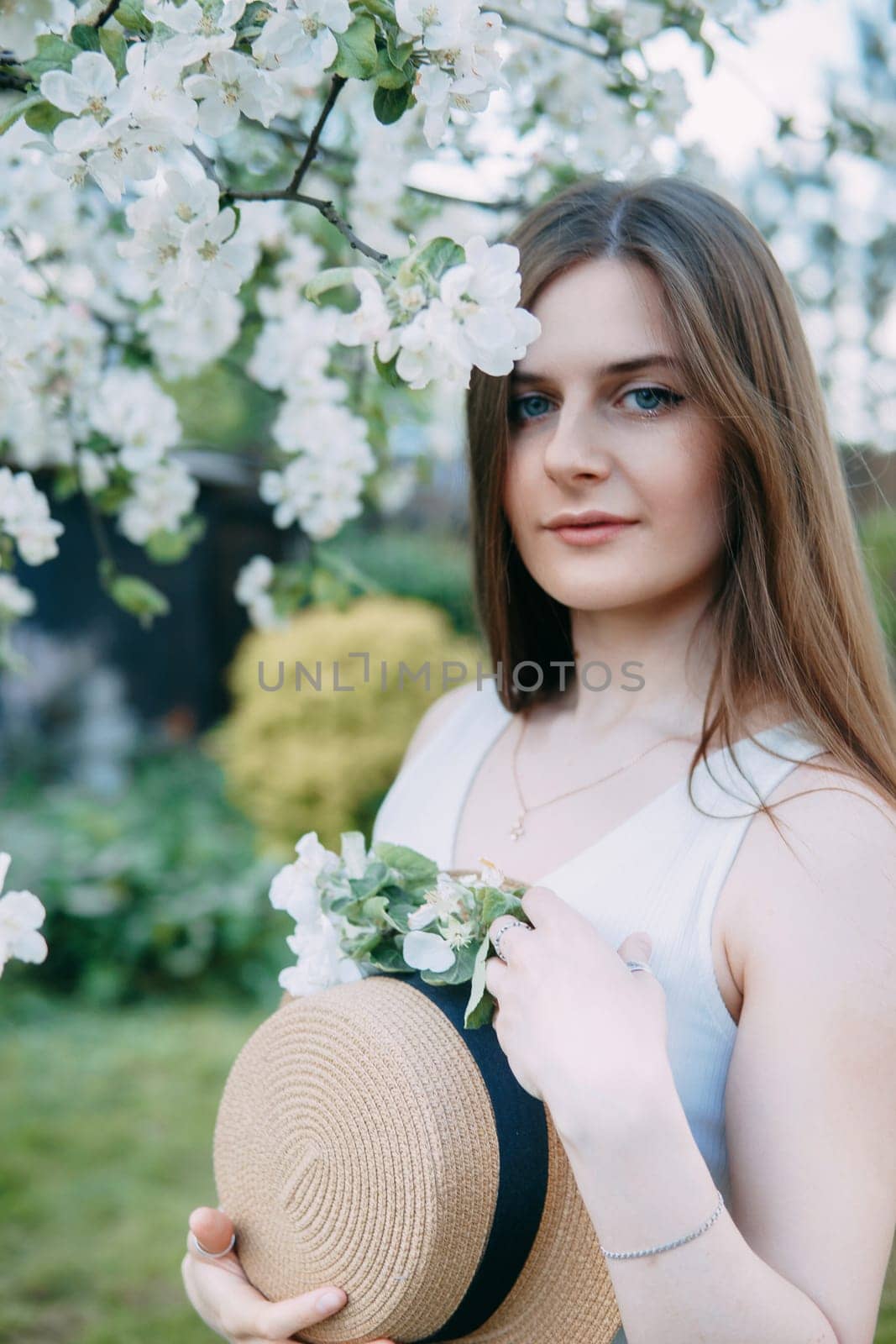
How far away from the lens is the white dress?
1351 mm

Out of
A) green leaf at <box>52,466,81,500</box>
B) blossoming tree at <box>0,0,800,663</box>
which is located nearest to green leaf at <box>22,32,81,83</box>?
→ blossoming tree at <box>0,0,800,663</box>

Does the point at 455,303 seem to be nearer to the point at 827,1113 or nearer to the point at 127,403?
the point at 827,1113

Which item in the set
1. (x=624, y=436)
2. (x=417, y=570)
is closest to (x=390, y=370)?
(x=624, y=436)

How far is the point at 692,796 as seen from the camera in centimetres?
148

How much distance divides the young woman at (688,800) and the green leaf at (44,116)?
662 mm

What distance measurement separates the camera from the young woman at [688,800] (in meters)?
1.13

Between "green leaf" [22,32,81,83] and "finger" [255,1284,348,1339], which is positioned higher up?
"green leaf" [22,32,81,83]

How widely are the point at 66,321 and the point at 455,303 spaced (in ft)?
3.85

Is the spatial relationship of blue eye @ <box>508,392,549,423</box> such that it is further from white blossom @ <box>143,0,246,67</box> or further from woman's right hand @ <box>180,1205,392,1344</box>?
woman's right hand @ <box>180,1205,392,1344</box>

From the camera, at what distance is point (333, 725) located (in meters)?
5.41

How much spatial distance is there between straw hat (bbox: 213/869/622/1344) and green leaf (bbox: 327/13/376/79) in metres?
0.97

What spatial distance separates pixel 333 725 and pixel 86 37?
4409mm

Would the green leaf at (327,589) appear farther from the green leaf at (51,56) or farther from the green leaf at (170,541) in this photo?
the green leaf at (51,56)

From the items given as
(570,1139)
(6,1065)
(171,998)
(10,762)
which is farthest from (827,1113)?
(10,762)
